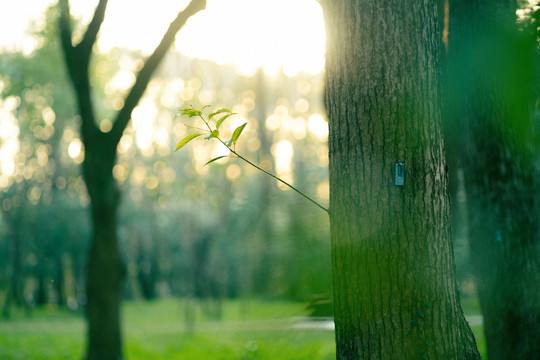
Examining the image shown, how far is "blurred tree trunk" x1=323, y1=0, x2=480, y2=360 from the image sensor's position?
236cm

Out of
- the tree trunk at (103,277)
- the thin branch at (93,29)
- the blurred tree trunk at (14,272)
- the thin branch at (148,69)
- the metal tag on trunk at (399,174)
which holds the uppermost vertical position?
the thin branch at (93,29)

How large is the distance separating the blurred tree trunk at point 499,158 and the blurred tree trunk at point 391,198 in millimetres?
1849

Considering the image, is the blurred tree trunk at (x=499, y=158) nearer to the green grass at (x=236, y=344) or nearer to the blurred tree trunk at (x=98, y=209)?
the green grass at (x=236, y=344)

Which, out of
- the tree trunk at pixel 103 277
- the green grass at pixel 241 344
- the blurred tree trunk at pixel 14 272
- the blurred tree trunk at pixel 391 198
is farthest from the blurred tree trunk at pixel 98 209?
the blurred tree trunk at pixel 14 272

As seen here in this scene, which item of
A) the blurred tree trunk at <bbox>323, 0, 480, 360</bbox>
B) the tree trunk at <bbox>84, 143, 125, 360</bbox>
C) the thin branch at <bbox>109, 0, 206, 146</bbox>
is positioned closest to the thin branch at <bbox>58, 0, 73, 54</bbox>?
the thin branch at <bbox>109, 0, 206, 146</bbox>

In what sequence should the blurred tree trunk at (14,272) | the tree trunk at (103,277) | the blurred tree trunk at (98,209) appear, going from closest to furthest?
1. the blurred tree trunk at (98,209)
2. the tree trunk at (103,277)
3. the blurred tree trunk at (14,272)

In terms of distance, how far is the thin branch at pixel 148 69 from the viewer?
6312mm

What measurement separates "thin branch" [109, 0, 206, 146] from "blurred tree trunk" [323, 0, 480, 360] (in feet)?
13.7

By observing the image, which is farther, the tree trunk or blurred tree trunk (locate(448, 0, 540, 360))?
the tree trunk

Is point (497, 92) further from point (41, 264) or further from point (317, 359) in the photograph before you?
point (41, 264)

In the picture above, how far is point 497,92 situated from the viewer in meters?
4.13

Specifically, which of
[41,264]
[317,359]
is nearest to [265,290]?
[317,359]

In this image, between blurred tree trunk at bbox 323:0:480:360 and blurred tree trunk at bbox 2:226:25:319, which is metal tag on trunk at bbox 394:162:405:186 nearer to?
blurred tree trunk at bbox 323:0:480:360

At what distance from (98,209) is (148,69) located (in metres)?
2.12
